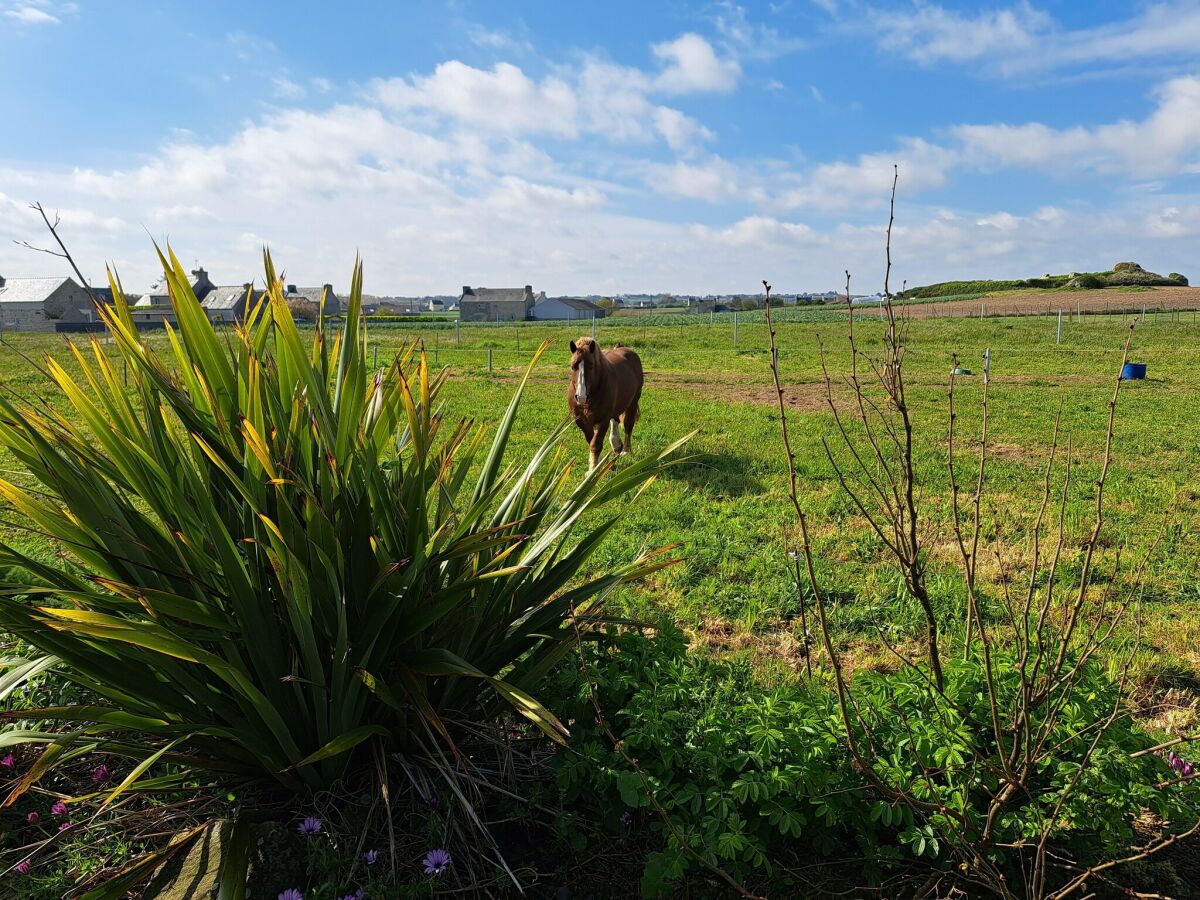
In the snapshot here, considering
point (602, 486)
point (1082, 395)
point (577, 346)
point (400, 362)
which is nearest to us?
point (400, 362)

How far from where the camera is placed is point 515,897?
6.94ft

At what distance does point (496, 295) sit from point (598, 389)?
8984 cm

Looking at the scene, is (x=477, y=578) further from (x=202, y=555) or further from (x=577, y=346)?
(x=577, y=346)

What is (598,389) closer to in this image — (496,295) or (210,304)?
(210,304)

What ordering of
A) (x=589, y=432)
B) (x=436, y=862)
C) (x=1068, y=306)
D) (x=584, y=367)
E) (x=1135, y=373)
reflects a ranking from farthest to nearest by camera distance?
(x=1068, y=306), (x=1135, y=373), (x=589, y=432), (x=584, y=367), (x=436, y=862)

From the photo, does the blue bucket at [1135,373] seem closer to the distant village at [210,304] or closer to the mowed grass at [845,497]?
the mowed grass at [845,497]

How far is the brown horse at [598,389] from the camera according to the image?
7648mm

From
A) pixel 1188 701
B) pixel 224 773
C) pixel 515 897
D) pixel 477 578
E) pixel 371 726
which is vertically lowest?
pixel 1188 701

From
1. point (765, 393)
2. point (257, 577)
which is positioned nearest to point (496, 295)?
point (765, 393)

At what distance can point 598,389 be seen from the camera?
26.3 feet

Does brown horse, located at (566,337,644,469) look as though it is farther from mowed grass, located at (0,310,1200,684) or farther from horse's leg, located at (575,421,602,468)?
mowed grass, located at (0,310,1200,684)

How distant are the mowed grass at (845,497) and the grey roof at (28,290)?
63.2 metres

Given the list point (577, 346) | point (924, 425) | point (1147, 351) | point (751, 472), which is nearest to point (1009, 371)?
point (1147, 351)

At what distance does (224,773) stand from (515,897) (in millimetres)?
993
